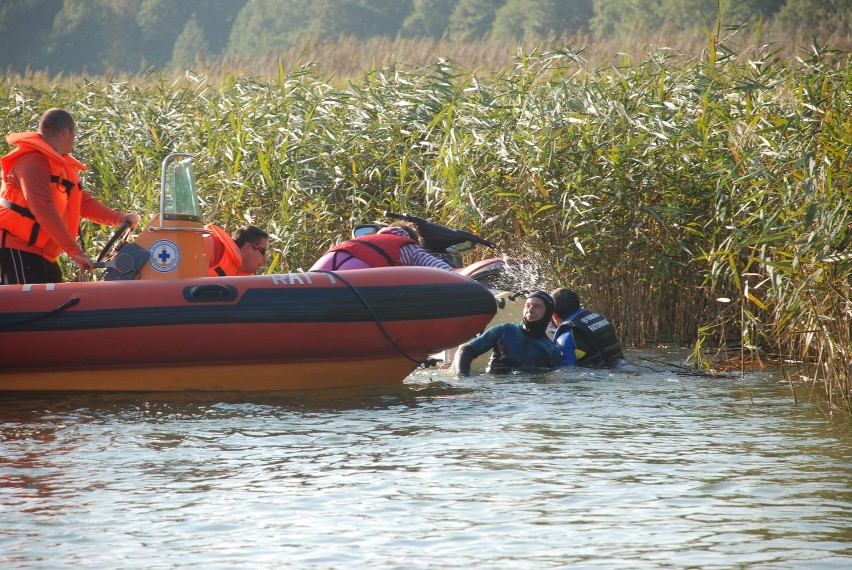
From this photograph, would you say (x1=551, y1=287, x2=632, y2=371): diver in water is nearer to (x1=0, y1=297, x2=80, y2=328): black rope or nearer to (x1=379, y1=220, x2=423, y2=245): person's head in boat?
(x1=379, y1=220, x2=423, y2=245): person's head in boat

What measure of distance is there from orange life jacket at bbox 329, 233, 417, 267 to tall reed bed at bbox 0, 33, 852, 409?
38.5 inches

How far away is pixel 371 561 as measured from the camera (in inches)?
119

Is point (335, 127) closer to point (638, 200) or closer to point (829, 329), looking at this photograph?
point (638, 200)

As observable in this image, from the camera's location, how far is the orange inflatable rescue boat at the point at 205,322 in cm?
520

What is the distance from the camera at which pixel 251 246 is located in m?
6.14

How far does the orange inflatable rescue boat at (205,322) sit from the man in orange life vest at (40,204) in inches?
8.2

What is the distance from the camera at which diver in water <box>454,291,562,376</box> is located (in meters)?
6.05

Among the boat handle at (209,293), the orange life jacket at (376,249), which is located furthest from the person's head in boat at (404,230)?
the boat handle at (209,293)

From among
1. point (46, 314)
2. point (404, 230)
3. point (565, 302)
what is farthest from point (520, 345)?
point (46, 314)

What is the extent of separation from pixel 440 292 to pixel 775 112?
195 centimetres

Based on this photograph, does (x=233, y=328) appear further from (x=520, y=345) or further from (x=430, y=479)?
(x=430, y=479)

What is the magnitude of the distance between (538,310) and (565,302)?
182mm

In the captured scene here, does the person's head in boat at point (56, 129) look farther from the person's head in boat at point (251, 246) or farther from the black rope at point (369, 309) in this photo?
the black rope at point (369, 309)

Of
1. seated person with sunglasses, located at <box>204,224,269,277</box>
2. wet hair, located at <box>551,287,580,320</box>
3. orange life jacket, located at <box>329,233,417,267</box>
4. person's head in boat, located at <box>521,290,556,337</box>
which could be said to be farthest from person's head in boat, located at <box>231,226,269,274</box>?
wet hair, located at <box>551,287,580,320</box>
